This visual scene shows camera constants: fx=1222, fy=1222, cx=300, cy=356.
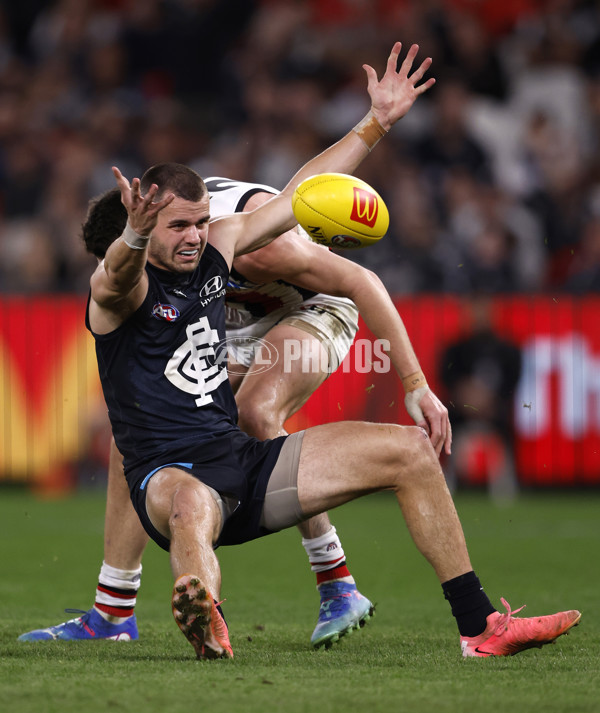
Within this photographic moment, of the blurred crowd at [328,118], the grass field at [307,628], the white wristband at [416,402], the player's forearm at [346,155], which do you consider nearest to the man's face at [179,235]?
the player's forearm at [346,155]

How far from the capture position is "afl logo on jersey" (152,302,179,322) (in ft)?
15.1

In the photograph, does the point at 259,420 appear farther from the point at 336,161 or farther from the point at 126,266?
the point at 126,266

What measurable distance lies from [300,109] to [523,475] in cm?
501

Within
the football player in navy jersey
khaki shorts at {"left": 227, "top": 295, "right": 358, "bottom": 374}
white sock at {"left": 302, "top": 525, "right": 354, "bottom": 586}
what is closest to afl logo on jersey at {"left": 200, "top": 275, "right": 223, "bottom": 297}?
the football player in navy jersey

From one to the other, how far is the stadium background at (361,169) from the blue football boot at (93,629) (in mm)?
4773

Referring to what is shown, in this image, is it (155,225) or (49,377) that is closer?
(155,225)

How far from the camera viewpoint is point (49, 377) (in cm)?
1149

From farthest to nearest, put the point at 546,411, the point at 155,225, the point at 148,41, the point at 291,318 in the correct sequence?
the point at 148,41, the point at 546,411, the point at 291,318, the point at 155,225

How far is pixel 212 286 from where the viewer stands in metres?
4.84

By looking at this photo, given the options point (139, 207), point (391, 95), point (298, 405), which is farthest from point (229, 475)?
point (391, 95)

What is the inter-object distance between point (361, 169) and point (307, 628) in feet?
25.8

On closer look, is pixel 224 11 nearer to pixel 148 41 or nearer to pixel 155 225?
pixel 148 41

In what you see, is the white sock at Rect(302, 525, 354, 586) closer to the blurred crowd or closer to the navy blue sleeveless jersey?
the navy blue sleeveless jersey

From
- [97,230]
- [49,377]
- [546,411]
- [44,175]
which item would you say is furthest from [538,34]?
[97,230]
